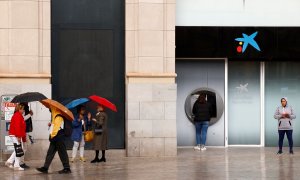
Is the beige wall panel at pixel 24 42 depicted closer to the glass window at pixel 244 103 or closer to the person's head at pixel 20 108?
the person's head at pixel 20 108

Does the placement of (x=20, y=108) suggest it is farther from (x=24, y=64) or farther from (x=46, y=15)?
(x=46, y=15)

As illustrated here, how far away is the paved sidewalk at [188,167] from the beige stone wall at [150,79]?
0.64 metres

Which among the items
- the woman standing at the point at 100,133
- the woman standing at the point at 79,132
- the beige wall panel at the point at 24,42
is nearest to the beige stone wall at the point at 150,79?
the woman standing at the point at 100,133

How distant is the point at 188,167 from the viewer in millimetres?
18266

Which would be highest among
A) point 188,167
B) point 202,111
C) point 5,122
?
point 202,111

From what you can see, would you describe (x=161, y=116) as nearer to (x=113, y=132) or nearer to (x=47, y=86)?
(x=113, y=132)

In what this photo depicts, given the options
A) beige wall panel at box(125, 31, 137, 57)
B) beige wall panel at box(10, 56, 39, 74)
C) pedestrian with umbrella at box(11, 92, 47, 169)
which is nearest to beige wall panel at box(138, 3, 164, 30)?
beige wall panel at box(125, 31, 137, 57)

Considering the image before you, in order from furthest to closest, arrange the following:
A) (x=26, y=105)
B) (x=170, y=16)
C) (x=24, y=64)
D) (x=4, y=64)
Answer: (x=170, y=16), (x=24, y=64), (x=4, y=64), (x=26, y=105)

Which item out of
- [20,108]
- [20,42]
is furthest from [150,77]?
[20,108]

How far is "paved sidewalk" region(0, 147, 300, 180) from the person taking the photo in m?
16.4

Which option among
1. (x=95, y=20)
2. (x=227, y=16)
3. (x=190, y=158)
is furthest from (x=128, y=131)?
(x=227, y=16)

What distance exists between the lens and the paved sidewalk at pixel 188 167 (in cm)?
1642

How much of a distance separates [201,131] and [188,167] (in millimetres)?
4973

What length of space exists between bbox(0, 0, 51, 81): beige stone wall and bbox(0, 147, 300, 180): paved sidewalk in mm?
2625
